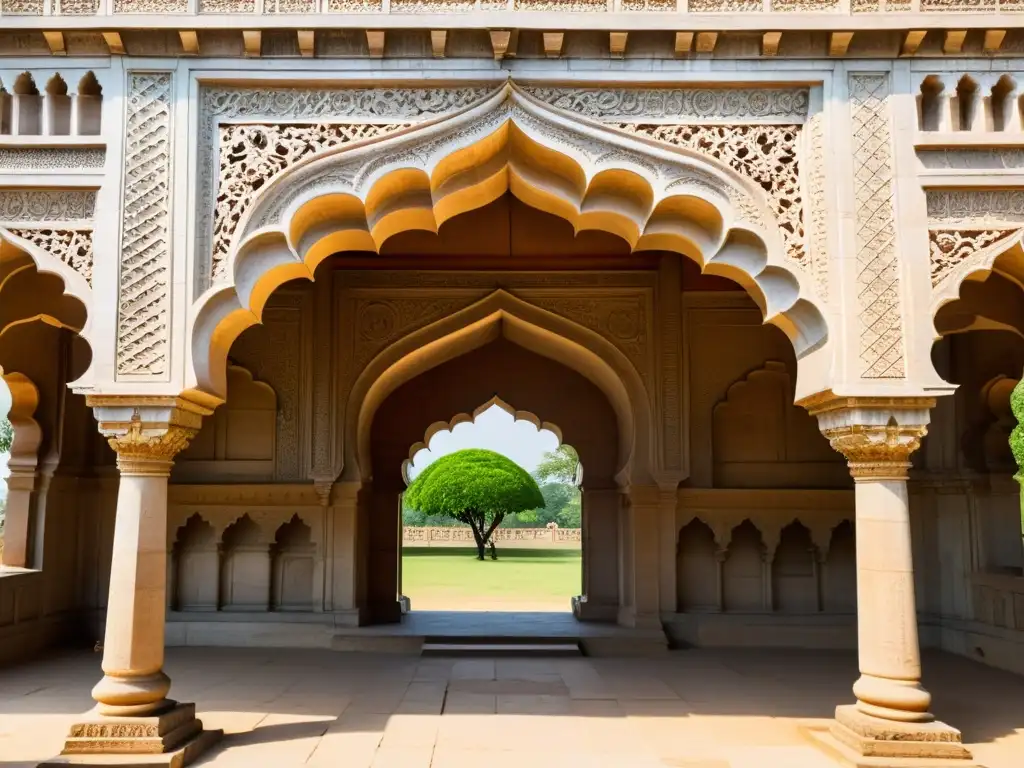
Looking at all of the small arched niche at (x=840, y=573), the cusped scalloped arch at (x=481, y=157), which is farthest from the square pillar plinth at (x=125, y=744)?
the small arched niche at (x=840, y=573)

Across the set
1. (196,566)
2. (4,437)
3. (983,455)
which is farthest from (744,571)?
(4,437)

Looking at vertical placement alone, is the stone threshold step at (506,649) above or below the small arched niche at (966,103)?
below

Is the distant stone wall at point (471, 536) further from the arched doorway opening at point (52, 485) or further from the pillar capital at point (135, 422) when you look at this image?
the pillar capital at point (135, 422)

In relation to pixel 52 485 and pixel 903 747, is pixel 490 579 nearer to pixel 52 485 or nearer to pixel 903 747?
pixel 52 485

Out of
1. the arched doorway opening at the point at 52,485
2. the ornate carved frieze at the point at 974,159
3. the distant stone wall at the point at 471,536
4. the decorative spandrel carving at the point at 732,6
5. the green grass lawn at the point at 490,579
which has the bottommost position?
the green grass lawn at the point at 490,579

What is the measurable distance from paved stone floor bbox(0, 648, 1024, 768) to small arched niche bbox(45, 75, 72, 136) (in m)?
4.36

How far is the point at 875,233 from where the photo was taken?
6457 mm

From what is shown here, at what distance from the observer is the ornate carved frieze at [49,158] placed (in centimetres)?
648

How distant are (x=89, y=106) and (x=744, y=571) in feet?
27.4

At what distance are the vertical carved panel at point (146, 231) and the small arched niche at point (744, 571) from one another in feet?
23.4

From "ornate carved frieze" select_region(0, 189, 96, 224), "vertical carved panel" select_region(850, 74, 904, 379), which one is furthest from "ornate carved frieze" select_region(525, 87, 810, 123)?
"ornate carved frieze" select_region(0, 189, 96, 224)

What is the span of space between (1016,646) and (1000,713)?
2059mm

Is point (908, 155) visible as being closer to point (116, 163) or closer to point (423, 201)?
point (423, 201)

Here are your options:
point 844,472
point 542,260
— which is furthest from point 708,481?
point 542,260
